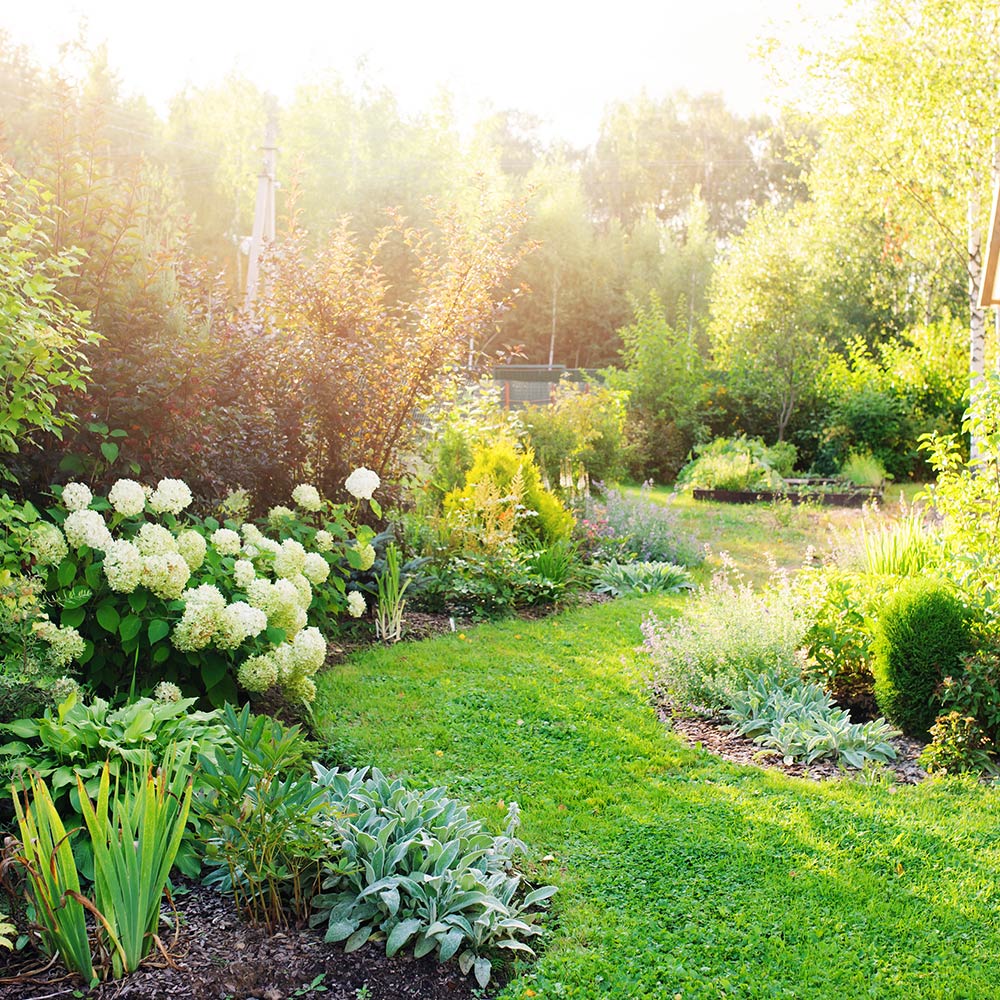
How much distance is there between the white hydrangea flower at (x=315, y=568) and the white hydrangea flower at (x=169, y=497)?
2.31 feet

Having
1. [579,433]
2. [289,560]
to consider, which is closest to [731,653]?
[289,560]

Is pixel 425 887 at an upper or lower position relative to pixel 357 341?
lower

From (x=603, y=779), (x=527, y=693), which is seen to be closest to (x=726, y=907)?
(x=603, y=779)

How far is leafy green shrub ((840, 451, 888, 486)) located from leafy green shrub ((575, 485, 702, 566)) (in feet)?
17.2

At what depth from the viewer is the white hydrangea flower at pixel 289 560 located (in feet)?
13.5

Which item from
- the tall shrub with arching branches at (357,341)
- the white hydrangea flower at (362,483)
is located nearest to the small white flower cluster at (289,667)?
the white hydrangea flower at (362,483)

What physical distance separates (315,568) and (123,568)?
3.62 ft

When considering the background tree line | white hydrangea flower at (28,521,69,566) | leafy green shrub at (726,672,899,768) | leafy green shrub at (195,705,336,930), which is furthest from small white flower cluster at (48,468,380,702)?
leafy green shrub at (726,672,899,768)

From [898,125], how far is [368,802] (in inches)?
388

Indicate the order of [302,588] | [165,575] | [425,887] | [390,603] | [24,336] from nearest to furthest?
1. [425,887]
2. [24,336]
3. [165,575]
4. [302,588]
5. [390,603]

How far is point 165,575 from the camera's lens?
136 inches

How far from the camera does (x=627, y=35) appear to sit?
3331 centimetres

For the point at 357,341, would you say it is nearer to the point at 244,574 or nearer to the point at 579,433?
the point at 244,574

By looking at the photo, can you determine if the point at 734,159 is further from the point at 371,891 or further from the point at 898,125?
the point at 371,891
